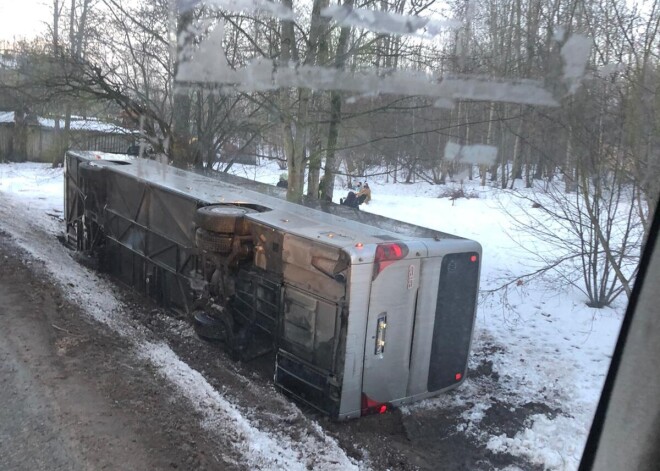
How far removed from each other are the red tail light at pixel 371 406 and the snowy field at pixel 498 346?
30 cm

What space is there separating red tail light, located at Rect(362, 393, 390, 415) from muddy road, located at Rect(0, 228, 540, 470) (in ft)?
0.23

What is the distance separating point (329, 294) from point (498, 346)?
3108mm

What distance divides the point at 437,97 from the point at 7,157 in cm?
2415

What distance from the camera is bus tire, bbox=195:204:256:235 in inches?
233

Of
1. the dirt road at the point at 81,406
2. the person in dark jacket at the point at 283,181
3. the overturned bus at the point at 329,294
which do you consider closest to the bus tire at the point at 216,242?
the overturned bus at the point at 329,294

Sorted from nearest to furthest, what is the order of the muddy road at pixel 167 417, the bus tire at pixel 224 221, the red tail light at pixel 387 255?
1. the muddy road at pixel 167 417
2. the red tail light at pixel 387 255
3. the bus tire at pixel 224 221

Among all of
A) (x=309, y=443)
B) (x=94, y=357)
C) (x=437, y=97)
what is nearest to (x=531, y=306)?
(x=437, y=97)

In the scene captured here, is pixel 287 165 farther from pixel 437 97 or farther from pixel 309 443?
pixel 309 443

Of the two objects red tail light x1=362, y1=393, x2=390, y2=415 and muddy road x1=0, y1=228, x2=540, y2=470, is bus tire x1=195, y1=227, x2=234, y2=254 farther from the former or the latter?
red tail light x1=362, y1=393, x2=390, y2=415

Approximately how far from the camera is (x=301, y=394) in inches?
206

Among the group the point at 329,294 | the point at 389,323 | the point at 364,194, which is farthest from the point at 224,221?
the point at 364,194

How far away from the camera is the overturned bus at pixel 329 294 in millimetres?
4863

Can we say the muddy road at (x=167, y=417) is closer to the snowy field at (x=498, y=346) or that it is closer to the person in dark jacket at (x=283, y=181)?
the snowy field at (x=498, y=346)

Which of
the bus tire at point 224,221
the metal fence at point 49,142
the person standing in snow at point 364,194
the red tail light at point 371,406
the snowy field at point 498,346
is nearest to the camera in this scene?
the snowy field at point 498,346
